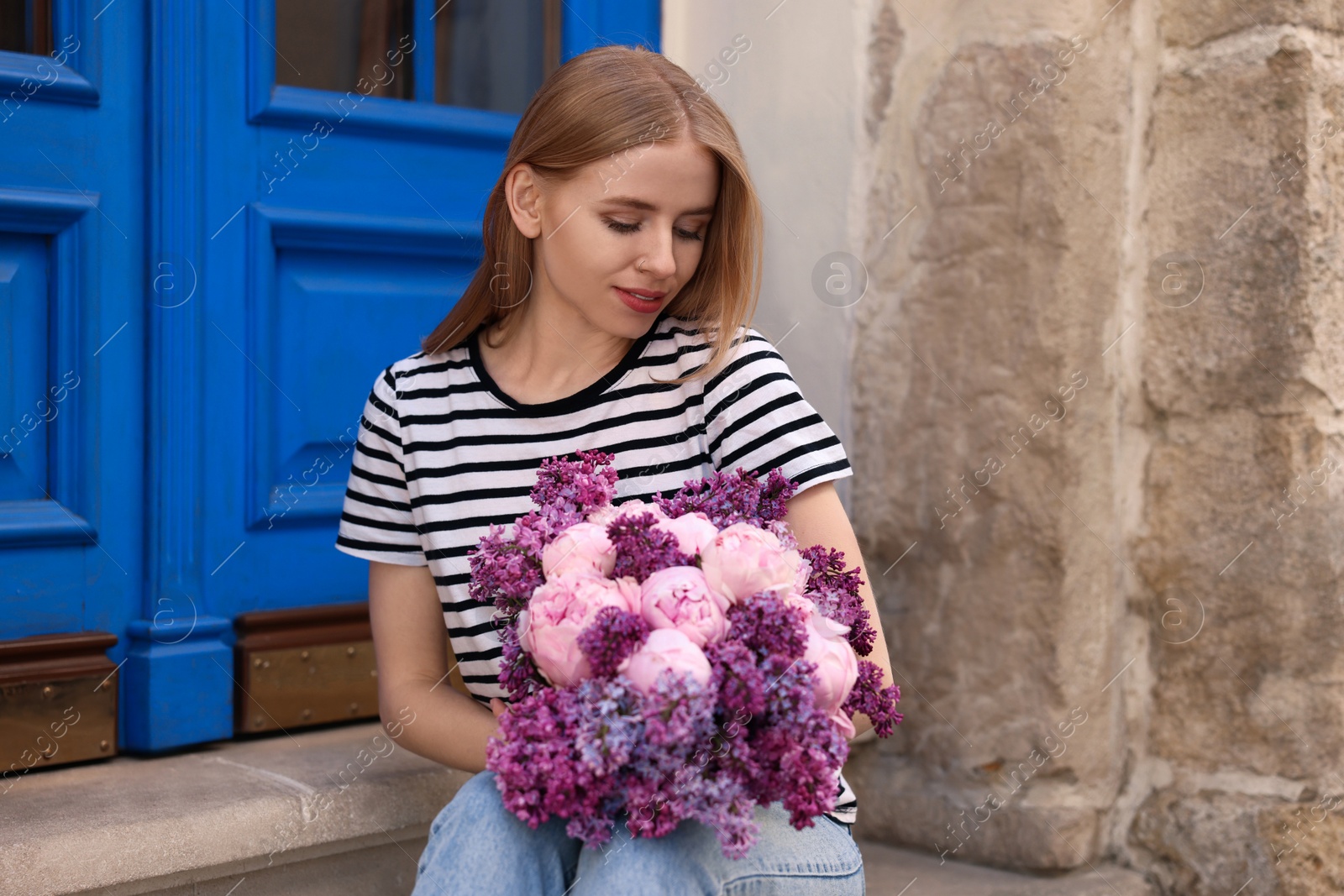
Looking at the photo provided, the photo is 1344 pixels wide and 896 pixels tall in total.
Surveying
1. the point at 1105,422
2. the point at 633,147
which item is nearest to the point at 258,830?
the point at 633,147

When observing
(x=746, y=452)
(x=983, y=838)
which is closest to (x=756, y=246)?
(x=746, y=452)

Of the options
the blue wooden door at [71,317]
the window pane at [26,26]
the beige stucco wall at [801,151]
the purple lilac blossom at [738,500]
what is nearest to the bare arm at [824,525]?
the purple lilac blossom at [738,500]

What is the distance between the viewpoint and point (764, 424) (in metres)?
1.75

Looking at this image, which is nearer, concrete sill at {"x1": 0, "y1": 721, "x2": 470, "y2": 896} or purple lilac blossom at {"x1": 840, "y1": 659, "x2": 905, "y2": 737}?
purple lilac blossom at {"x1": 840, "y1": 659, "x2": 905, "y2": 737}

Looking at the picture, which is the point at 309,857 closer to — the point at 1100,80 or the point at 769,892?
the point at 769,892

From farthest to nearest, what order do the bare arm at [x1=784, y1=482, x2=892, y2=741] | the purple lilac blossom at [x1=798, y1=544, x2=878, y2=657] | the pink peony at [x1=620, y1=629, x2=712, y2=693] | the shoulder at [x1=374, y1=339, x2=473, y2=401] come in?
1. the shoulder at [x1=374, y1=339, x2=473, y2=401]
2. the bare arm at [x1=784, y1=482, x2=892, y2=741]
3. the purple lilac blossom at [x1=798, y1=544, x2=878, y2=657]
4. the pink peony at [x1=620, y1=629, x2=712, y2=693]

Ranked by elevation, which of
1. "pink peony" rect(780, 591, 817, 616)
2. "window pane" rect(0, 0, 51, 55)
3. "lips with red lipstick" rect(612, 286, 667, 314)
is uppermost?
"window pane" rect(0, 0, 51, 55)

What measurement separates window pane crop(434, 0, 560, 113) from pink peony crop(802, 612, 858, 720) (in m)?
1.56

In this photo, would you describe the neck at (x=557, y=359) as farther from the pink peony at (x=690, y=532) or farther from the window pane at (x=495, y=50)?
the window pane at (x=495, y=50)

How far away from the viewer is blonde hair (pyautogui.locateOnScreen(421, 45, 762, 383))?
1.73 meters

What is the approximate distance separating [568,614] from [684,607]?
0.12 m

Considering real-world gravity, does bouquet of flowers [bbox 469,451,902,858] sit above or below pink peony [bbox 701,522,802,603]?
below

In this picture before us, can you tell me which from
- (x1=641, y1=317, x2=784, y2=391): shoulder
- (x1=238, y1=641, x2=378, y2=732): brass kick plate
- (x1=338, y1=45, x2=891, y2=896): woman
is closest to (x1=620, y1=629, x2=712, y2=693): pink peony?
(x1=338, y1=45, x2=891, y2=896): woman

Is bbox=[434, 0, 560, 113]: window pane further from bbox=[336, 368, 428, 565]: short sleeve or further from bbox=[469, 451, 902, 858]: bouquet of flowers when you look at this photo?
bbox=[469, 451, 902, 858]: bouquet of flowers
